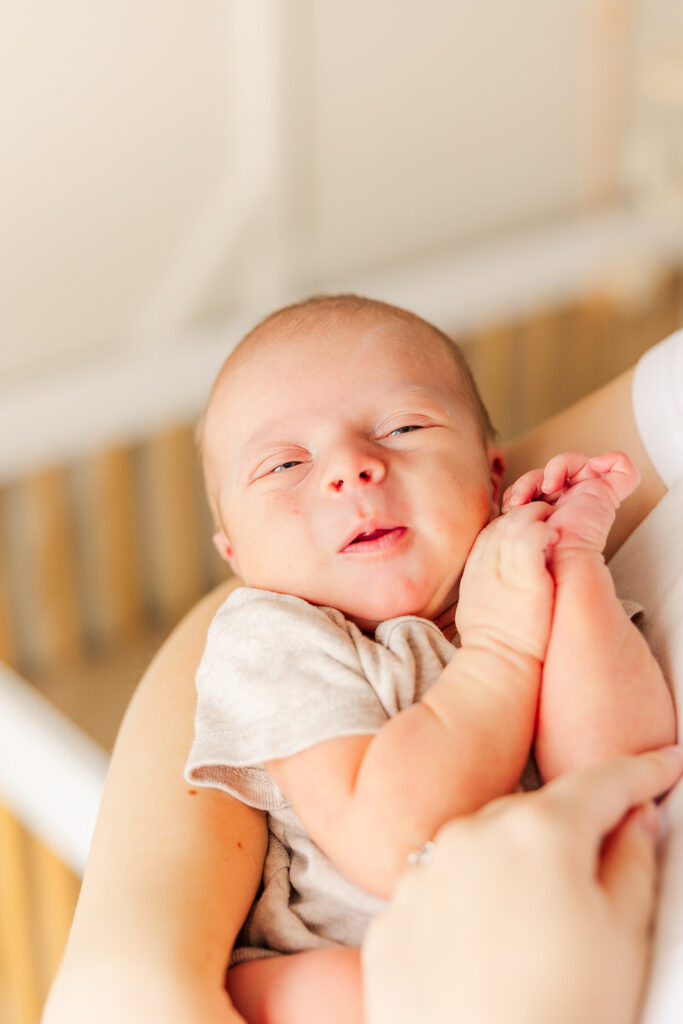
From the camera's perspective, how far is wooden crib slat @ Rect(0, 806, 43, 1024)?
3.74ft

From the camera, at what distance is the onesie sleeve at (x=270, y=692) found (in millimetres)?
576

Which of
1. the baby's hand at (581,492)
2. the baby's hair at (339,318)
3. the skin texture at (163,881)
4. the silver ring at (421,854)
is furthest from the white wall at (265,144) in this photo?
the silver ring at (421,854)

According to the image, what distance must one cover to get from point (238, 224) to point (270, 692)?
1591 mm

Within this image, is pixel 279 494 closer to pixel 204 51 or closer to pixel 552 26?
pixel 204 51

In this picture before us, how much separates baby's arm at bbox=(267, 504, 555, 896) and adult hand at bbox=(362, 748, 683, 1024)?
0.05 m

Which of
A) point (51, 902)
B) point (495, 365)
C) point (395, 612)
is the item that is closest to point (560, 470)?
point (395, 612)

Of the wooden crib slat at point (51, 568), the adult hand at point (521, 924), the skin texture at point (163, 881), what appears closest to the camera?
the adult hand at point (521, 924)

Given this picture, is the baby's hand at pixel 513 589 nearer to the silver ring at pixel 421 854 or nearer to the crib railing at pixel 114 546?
the silver ring at pixel 421 854

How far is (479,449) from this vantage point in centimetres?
74

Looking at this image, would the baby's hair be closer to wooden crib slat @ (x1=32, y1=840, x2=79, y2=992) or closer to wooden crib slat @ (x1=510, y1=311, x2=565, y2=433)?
wooden crib slat @ (x1=32, y1=840, x2=79, y2=992)

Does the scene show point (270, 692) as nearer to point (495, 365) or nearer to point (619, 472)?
point (619, 472)

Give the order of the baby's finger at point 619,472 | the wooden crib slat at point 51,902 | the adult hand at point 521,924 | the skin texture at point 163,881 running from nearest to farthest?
the adult hand at point 521,924
the skin texture at point 163,881
the baby's finger at point 619,472
the wooden crib slat at point 51,902

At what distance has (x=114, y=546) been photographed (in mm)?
1866

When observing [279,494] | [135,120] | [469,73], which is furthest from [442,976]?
[469,73]
